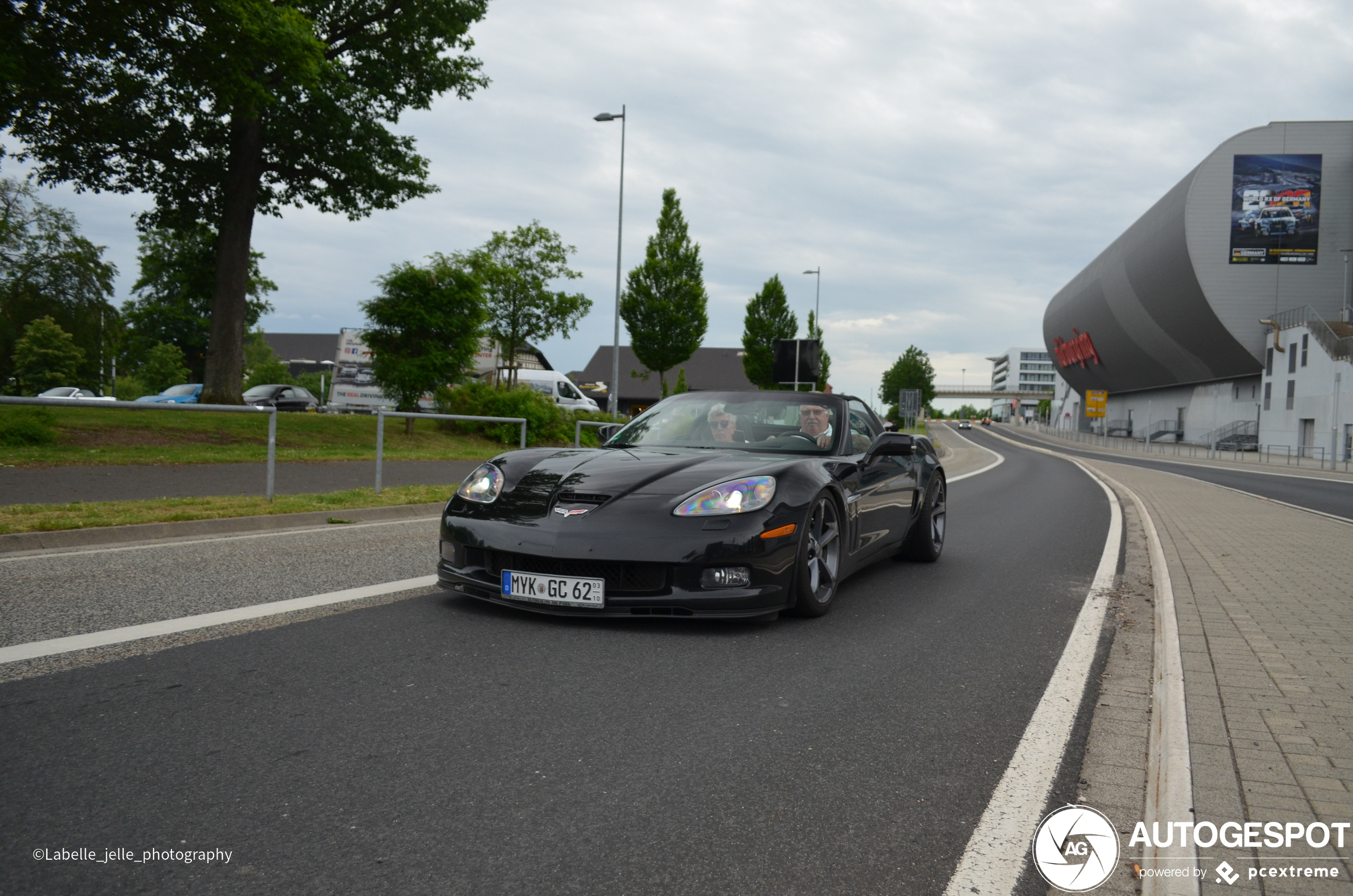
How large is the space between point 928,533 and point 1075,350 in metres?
90.6

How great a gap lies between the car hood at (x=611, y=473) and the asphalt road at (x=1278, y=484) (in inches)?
498

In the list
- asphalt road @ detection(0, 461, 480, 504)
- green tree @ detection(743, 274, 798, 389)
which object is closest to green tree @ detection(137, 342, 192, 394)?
green tree @ detection(743, 274, 798, 389)

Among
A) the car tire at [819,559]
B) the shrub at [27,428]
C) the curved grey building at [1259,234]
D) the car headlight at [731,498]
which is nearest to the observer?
the car headlight at [731,498]

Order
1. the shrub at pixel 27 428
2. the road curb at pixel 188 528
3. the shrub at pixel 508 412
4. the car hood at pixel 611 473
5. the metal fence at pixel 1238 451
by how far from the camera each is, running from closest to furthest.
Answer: the car hood at pixel 611 473
the road curb at pixel 188 528
the shrub at pixel 27 428
the shrub at pixel 508 412
the metal fence at pixel 1238 451

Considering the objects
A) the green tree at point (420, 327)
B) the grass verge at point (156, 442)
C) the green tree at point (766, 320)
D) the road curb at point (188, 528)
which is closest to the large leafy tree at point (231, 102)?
the green tree at point (420, 327)

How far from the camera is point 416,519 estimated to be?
959 centimetres

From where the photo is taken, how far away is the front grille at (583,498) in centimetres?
443

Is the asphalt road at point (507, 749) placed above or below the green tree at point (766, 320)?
below

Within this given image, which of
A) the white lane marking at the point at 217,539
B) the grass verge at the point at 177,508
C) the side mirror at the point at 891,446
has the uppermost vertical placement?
the side mirror at the point at 891,446

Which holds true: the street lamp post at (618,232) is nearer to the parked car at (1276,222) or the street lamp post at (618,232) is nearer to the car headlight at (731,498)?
the car headlight at (731,498)

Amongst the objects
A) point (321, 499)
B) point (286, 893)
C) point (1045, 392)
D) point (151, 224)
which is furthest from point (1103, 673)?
point (1045, 392)

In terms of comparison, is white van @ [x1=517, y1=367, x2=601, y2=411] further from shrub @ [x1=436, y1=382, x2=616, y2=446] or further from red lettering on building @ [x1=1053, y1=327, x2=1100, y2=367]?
red lettering on building @ [x1=1053, y1=327, x2=1100, y2=367]

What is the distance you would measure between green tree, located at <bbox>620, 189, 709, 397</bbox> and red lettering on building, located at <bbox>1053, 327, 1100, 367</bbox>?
51811 mm

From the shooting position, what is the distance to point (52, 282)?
47.1m
